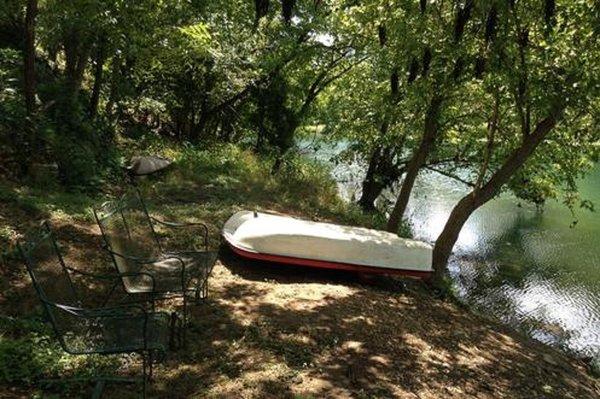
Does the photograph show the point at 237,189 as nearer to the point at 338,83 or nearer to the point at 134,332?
the point at 338,83

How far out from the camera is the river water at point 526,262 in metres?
12.2

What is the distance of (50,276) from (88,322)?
1.64 feet

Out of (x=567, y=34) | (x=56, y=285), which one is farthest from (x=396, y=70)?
(x=56, y=285)

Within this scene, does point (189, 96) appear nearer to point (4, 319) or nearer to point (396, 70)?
point (396, 70)

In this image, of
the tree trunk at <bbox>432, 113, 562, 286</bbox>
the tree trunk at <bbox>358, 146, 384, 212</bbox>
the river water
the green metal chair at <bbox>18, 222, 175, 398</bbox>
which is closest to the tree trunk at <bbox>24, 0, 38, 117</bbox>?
the green metal chair at <bbox>18, 222, 175, 398</bbox>

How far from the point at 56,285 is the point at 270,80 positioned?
41.1 ft

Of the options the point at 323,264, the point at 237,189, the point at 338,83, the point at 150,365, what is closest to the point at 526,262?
the point at 338,83

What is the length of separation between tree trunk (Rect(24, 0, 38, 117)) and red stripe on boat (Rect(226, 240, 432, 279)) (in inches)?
146

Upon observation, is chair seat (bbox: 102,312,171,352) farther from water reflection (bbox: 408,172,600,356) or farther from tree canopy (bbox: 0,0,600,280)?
water reflection (bbox: 408,172,600,356)

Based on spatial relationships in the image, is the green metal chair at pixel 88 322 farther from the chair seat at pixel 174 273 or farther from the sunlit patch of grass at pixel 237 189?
the sunlit patch of grass at pixel 237 189

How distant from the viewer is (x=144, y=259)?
5.23 m

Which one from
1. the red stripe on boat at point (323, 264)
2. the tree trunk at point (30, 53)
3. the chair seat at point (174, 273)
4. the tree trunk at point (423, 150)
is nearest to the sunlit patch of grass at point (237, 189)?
the tree trunk at point (423, 150)

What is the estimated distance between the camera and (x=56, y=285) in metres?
3.97

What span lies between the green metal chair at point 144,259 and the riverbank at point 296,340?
0.51 m
